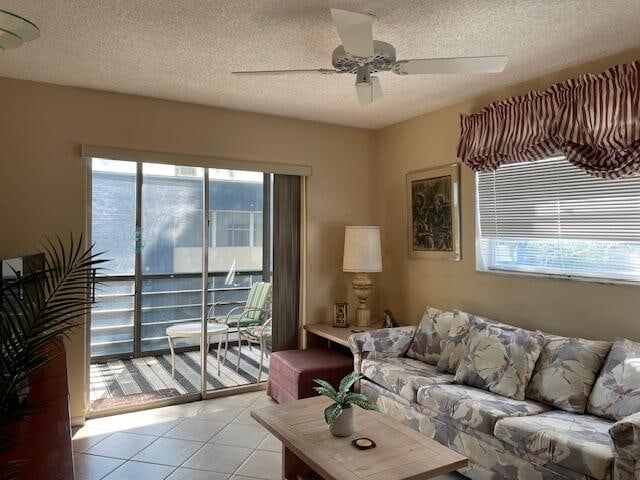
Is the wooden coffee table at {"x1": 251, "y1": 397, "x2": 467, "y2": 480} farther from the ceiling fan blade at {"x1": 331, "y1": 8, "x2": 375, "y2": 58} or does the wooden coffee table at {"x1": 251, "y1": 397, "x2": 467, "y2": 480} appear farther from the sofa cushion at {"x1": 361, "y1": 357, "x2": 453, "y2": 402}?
the ceiling fan blade at {"x1": 331, "y1": 8, "x2": 375, "y2": 58}

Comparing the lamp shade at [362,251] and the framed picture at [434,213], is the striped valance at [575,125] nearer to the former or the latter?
the framed picture at [434,213]

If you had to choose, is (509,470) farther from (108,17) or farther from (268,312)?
(108,17)

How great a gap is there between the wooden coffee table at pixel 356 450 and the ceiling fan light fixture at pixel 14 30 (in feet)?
6.89

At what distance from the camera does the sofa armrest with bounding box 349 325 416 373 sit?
3.51 m

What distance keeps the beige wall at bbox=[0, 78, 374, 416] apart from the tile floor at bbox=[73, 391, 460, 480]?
1.43ft

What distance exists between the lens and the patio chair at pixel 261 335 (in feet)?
14.2

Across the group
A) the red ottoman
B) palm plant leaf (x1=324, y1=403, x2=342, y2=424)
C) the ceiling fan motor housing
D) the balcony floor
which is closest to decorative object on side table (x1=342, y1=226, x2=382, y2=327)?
the red ottoman

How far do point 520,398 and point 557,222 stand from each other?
4.05 ft

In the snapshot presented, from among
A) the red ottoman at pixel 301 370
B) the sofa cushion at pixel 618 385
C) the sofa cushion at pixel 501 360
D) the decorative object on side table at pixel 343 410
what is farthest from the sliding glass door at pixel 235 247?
the sofa cushion at pixel 618 385

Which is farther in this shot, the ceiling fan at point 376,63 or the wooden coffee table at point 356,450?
the ceiling fan at point 376,63

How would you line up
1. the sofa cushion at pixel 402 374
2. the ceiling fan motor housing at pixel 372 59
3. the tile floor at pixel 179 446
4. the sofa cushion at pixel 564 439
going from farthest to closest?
the sofa cushion at pixel 402 374 < the tile floor at pixel 179 446 < the ceiling fan motor housing at pixel 372 59 < the sofa cushion at pixel 564 439

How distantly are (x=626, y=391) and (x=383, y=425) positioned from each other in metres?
1.25

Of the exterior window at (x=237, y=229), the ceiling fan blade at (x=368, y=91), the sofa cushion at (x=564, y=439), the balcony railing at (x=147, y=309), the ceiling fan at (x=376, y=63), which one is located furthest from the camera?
the exterior window at (x=237, y=229)

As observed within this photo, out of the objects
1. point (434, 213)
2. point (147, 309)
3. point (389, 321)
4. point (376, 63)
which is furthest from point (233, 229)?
point (376, 63)
